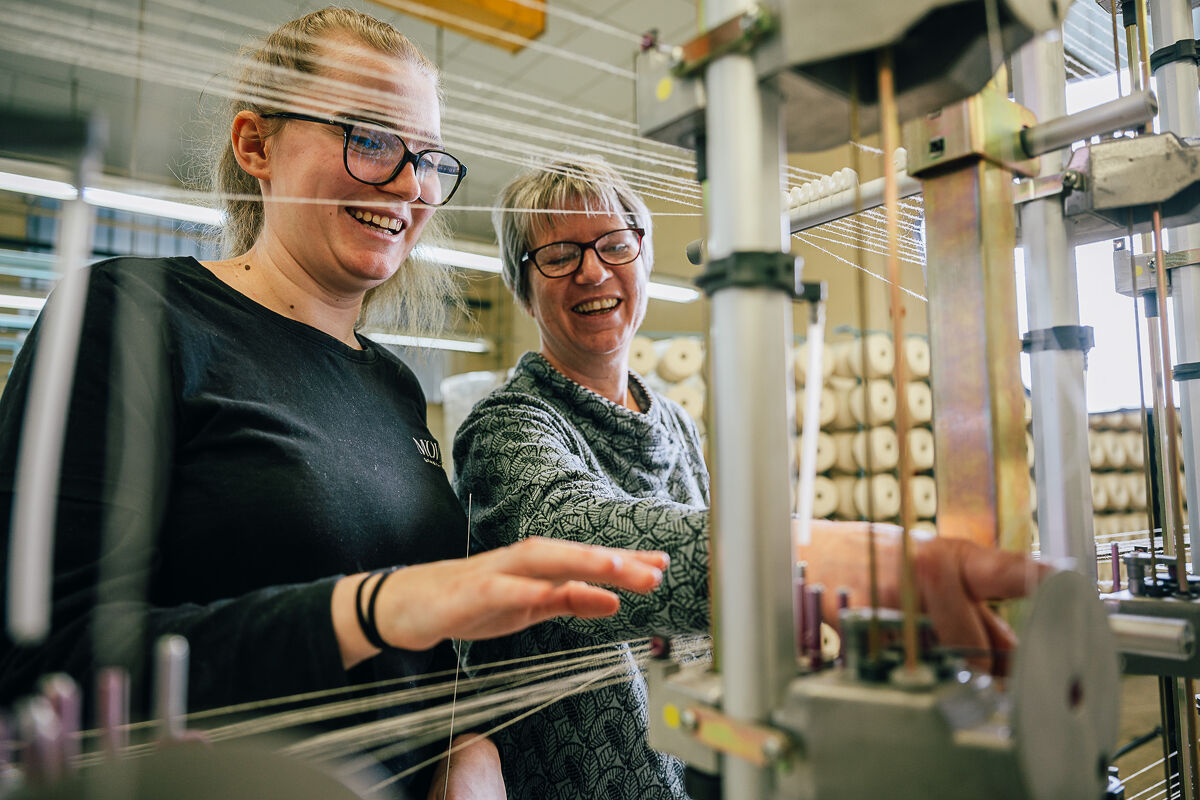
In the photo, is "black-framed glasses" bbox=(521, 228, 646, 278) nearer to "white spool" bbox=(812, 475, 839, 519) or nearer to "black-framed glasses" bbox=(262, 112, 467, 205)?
"black-framed glasses" bbox=(262, 112, 467, 205)

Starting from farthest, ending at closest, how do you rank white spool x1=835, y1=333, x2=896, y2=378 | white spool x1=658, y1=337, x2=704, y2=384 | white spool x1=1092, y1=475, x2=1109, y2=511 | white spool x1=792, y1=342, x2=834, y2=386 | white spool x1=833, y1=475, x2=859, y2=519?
white spool x1=658, y1=337, x2=704, y2=384
white spool x1=835, y1=333, x2=896, y2=378
white spool x1=833, y1=475, x2=859, y2=519
white spool x1=1092, y1=475, x2=1109, y2=511
white spool x1=792, y1=342, x2=834, y2=386

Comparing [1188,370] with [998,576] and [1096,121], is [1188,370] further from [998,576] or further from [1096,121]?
[998,576]

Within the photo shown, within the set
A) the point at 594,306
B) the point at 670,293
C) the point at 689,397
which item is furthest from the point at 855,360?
the point at 594,306

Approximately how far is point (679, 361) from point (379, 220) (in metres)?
2.19

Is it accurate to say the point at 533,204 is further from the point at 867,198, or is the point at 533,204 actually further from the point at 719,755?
the point at 719,755

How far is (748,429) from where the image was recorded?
37 cm

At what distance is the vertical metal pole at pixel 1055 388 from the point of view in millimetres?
669

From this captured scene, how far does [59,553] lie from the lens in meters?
0.47

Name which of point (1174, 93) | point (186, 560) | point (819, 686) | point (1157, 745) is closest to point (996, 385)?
Result: point (819, 686)

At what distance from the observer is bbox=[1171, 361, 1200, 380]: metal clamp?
37.4 inches

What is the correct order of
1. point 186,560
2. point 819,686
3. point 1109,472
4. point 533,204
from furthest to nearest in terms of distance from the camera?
point 1109,472 → point 533,204 → point 186,560 → point 819,686

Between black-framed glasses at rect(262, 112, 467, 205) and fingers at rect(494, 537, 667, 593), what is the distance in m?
0.43

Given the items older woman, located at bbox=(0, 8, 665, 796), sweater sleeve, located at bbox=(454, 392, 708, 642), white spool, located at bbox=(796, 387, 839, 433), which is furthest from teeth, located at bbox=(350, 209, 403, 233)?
white spool, located at bbox=(796, 387, 839, 433)

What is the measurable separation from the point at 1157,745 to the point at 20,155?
8.80 feet
